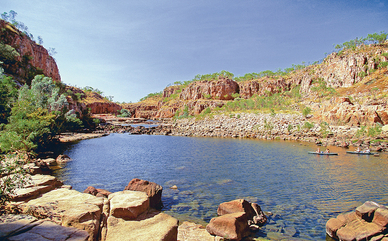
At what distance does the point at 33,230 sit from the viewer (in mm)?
6035

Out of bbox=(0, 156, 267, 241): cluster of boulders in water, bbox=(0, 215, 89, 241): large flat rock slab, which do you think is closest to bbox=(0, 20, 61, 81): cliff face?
bbox=(0, 156, 267, 241): cluster of boulders in water

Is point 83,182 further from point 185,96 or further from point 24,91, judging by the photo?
point 185,96

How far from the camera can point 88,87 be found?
580 feet

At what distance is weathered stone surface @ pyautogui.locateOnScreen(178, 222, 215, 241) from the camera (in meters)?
8.35

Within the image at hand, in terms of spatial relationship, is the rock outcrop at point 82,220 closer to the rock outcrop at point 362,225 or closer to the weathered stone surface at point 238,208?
the weathered stone surface at point 238,208

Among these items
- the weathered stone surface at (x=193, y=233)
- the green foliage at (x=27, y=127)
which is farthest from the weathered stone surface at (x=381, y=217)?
the green foliage at (x=27, y=127)

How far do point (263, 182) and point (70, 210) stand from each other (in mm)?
14104

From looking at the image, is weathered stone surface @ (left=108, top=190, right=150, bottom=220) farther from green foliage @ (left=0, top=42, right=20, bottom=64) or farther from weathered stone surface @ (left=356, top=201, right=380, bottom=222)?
green foliage @ (left=0, top=42, right=20, bottom=64)

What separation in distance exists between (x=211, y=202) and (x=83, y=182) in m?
11.2

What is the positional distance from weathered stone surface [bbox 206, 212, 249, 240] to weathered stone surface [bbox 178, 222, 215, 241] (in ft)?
1.09

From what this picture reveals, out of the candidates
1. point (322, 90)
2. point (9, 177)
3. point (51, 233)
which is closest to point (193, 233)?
point (51, 233)

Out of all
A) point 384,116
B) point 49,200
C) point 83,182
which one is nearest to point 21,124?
point 83,182

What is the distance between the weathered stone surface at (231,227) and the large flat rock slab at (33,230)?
17.3ft

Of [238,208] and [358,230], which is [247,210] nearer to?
[238,208]
